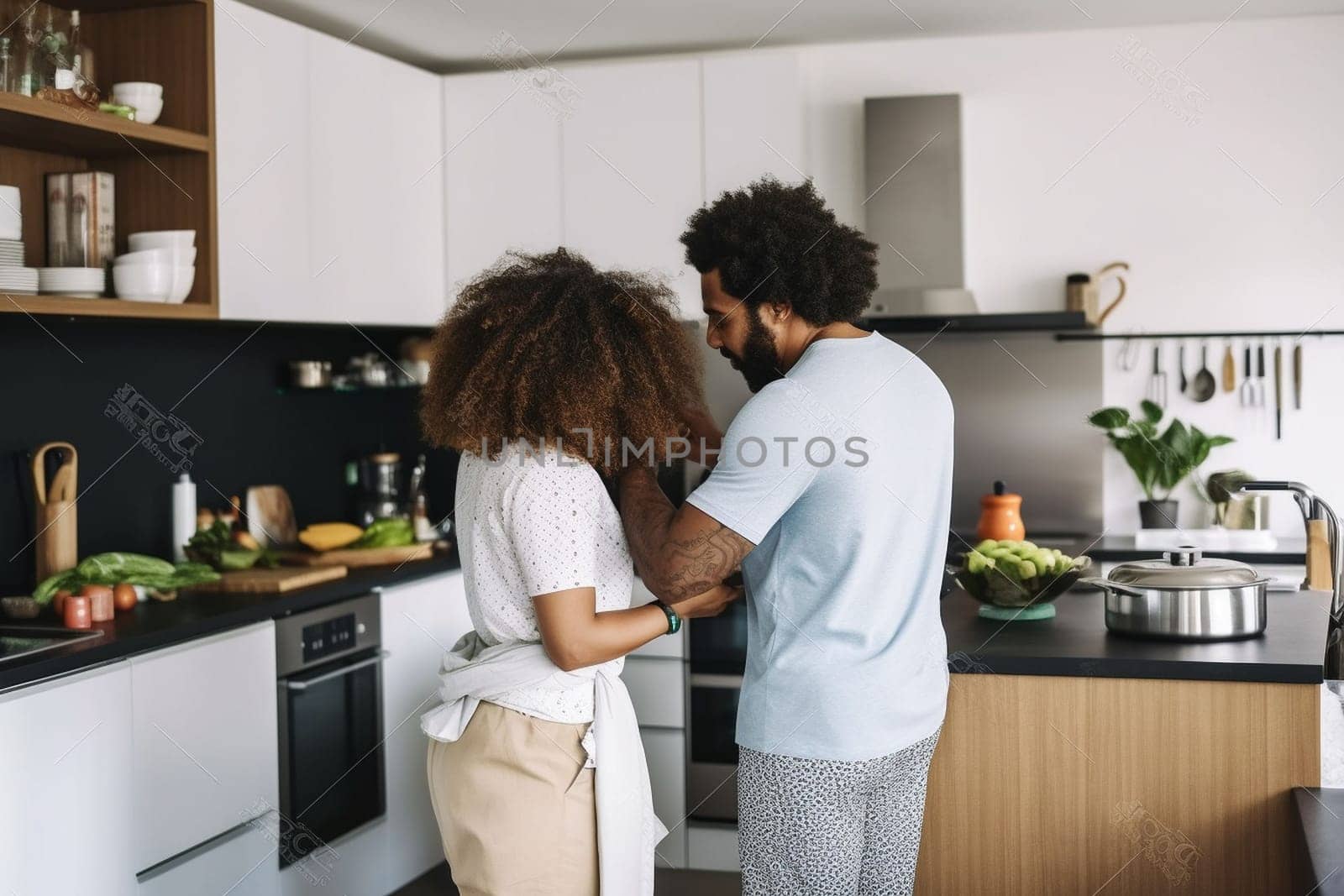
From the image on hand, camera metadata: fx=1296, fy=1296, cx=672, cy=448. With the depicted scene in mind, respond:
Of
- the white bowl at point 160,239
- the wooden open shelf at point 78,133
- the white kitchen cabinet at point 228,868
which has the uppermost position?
the wooden open shelf at point 78,133

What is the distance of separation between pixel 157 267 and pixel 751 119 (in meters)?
1.83

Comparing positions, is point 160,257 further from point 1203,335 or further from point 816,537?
point 1203,335

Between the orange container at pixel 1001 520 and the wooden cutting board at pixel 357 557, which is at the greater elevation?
the orange container at pixel 1001 520

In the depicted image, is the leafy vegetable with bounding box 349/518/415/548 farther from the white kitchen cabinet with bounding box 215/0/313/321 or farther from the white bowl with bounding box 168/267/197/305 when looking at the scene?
the white bowl with bounding box 168/267/197/305

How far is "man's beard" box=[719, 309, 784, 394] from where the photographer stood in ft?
5.61

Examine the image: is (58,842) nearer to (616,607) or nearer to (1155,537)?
(616,607)

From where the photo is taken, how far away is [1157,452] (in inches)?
157

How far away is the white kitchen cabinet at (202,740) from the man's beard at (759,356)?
1.45 m

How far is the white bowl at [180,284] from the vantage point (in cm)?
288

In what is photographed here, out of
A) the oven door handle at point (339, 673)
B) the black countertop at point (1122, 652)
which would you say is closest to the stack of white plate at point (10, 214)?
the oven door handle at point (339, 673)

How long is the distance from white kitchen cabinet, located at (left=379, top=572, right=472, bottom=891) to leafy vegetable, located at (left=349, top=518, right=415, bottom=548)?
190 millimetres

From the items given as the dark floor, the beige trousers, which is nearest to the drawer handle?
the dark floor

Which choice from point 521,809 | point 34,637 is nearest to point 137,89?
point 34,637

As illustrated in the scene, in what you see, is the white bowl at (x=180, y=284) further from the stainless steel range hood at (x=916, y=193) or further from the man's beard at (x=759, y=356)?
the stainless steel range hood at (x=916, y=193)
